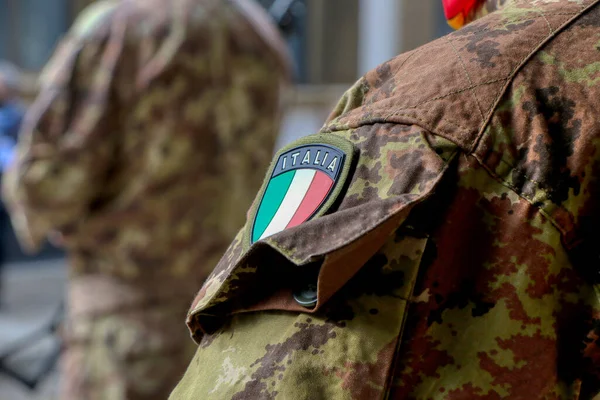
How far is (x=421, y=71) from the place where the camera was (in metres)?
0.54

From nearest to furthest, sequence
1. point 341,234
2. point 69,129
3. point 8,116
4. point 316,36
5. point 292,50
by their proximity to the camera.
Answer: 1. point 341,234
2. point 69,129
3. point 8,116
4. point 292,50
5. point 316,36

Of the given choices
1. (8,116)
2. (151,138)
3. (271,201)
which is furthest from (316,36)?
(271,201)

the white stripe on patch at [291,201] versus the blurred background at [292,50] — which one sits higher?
the white stripe on patch at [291,201]

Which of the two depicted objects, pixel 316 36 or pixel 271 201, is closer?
pixel 271 201

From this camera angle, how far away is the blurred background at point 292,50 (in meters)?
2.76

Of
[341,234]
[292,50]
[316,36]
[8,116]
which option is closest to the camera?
[341,234]

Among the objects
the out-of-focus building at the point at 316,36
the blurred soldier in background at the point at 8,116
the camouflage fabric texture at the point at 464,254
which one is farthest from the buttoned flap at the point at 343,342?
the blurred soldier in background at the point at 8,116

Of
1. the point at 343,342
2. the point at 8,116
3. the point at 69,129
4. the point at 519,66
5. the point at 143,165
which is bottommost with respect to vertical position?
the point at 8,116

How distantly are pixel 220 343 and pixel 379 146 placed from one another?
164 mm

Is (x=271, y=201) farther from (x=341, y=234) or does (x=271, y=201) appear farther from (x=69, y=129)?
(x=69, y=129)

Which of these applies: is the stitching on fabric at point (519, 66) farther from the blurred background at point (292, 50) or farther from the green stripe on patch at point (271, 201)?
the blurred background at point (292, 50)

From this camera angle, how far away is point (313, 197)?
0.52 m

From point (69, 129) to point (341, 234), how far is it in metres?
1.37

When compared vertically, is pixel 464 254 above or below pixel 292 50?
above
